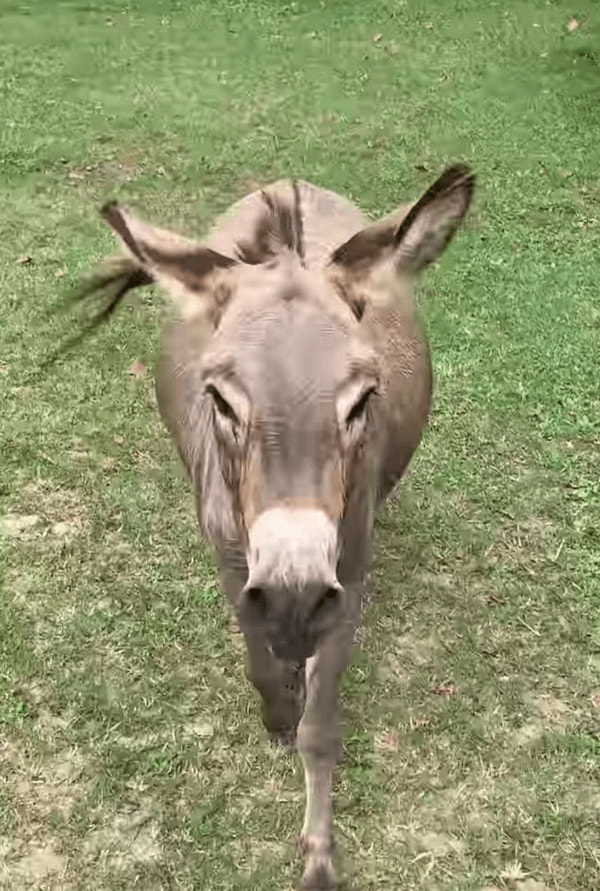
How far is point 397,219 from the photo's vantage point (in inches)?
106

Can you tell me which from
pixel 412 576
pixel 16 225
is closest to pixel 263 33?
pixel 16 225

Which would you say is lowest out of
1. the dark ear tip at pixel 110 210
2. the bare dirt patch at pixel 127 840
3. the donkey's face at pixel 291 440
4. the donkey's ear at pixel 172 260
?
the bare dirt patch at pixel 127 840

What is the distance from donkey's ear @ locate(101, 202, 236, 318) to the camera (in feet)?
8.54

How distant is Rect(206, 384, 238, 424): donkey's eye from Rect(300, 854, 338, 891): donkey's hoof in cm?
153

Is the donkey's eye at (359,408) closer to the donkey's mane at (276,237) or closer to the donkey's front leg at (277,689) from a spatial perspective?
the donkey's mane at (276,237)

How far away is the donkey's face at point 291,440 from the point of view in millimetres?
2158

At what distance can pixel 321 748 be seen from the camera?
322 centimetres

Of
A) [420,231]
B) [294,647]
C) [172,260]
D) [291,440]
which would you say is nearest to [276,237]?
[172,260]

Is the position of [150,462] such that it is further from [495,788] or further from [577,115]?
[577,115]

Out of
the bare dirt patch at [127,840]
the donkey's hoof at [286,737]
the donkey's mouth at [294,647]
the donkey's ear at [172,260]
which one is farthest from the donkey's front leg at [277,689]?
the donkey's ear at [172,260]

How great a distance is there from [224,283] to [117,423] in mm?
2521

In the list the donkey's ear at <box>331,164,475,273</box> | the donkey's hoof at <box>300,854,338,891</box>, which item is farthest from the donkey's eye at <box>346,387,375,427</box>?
the donkey's hoof at <box>300,854,338,891</box>

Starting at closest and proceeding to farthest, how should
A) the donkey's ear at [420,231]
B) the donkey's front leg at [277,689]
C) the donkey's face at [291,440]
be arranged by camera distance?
the donkey's face at [291,440], the donkey's ear at [420,231], the donkey's front leg at [277,689]

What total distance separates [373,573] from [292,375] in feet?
7.03
